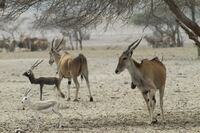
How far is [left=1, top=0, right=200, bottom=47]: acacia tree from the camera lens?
470 inches

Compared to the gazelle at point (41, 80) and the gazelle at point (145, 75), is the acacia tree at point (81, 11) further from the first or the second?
A: the gazelle at point (41, 80)

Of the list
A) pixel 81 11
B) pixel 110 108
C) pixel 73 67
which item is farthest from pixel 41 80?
pixel 81 11

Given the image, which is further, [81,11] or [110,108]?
[110,108]

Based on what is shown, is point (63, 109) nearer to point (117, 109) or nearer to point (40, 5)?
point (117, 109)

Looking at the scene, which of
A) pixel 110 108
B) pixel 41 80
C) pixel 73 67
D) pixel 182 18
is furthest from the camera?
pixel 73 67

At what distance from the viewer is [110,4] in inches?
482

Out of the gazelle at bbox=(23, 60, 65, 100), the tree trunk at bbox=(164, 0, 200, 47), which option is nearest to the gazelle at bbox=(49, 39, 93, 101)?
the gazelle at bbox=(23, 60, 65, 100)

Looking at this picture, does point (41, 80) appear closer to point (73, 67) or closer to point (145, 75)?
point (73, 67)

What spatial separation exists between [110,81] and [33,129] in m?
10.8

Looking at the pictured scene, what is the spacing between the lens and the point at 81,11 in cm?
1241

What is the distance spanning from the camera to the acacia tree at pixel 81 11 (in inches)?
470

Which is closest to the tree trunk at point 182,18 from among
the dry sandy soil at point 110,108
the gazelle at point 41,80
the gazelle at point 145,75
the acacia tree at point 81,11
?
the acacia tree at point 81,11

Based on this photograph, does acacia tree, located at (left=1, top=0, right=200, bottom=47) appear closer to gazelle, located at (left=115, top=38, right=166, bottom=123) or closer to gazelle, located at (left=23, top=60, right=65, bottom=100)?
gazelle, located at (left=115, top=38, right=166, bottom=123)

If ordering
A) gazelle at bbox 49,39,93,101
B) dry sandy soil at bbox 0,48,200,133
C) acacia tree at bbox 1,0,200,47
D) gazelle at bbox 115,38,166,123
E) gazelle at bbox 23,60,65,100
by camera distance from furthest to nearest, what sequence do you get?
1. gazelle at bbox 49,39,93,101
2. gazelle at bbox 23,60,65,100
3. gazelle at bbox 115,38,166,123
4. dry sandy soil at bbox 0,48,200,133
5. acacia tree at bbox 1,0,200,47
